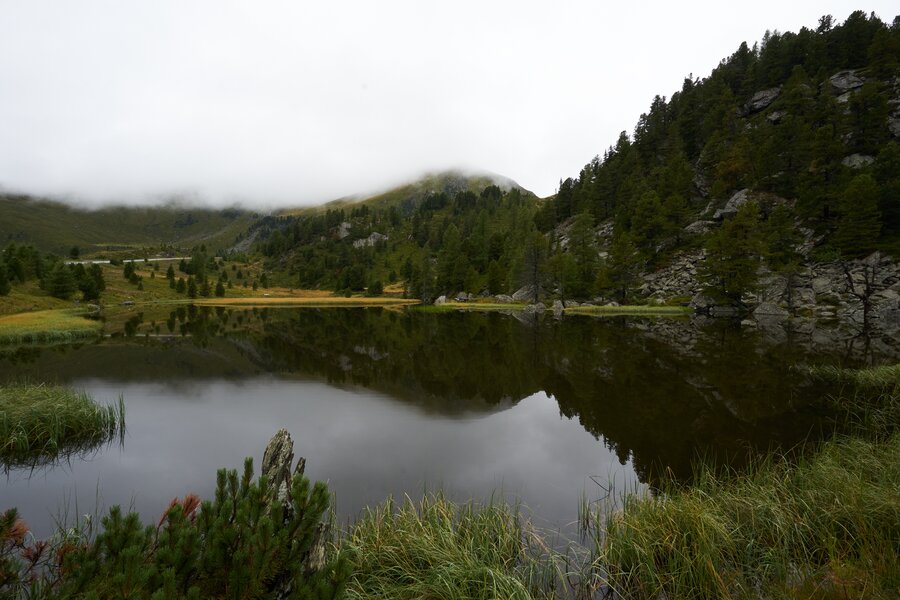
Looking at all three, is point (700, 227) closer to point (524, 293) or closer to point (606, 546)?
point (524, 293)

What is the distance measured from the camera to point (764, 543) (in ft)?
24.2

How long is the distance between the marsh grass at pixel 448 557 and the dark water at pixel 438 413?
2.29m

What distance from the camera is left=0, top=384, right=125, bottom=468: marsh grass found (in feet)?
45.2

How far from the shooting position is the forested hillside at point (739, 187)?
6650cm

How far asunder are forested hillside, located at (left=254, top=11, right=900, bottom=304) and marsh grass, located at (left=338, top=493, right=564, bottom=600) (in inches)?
2881

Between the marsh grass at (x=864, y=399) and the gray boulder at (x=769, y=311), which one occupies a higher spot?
the marsh grass at (x=864, y=399)

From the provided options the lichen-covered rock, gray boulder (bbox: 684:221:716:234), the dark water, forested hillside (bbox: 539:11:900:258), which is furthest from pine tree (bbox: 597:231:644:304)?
the lichen-covered rock

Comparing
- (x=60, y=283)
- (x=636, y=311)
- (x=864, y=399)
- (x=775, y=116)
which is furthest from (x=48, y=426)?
(x=775, y=116)

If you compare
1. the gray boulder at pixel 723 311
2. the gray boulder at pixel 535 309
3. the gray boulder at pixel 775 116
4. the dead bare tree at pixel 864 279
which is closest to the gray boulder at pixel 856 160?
the dead bare tree at pixel 864 279

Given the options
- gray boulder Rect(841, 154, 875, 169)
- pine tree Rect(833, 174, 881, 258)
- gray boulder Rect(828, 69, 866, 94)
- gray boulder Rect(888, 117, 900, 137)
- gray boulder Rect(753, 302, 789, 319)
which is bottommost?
gray boulder Rect(753, 302, 789, 319)

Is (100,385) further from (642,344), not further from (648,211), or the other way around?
(648,211)

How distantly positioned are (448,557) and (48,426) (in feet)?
53.5

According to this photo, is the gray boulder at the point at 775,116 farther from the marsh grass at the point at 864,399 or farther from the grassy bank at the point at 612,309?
the marsh grass at the point at 864,399

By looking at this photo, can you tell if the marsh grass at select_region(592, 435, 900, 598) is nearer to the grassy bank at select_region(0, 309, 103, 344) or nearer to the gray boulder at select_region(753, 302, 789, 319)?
the grassy bank at select_region(0, 309, 103, 344)
